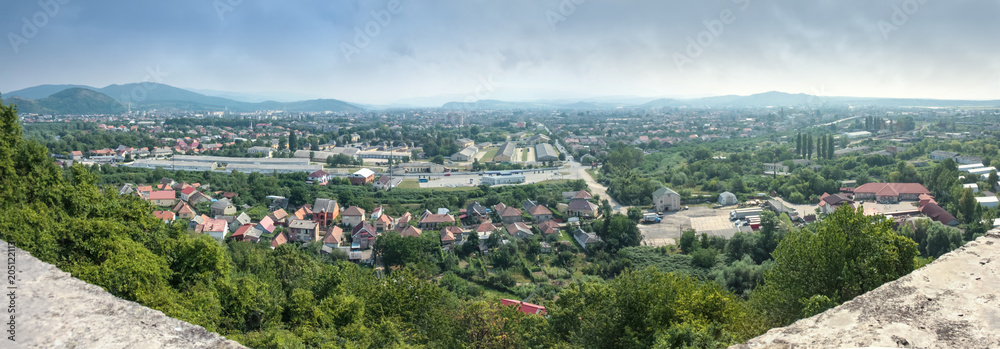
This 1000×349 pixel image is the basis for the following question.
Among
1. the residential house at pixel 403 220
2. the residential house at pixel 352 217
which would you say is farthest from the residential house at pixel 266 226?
the residential house at pixel 403 220

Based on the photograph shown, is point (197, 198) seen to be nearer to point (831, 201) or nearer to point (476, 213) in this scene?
point (476, 213)

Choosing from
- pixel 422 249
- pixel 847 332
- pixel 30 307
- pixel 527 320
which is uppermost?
pixel 30 307

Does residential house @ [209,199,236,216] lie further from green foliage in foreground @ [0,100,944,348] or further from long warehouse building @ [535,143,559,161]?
long warehouse building @ [535,143,559,161]

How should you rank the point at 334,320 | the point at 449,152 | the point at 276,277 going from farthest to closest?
the point at 449,152, the point at 276,277, the point at 334,320

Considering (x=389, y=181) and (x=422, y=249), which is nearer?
(x=422, y=249)

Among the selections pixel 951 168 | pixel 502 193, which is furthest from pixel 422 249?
pixel 951 168

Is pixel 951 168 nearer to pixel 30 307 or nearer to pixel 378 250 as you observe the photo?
pixel 378 250

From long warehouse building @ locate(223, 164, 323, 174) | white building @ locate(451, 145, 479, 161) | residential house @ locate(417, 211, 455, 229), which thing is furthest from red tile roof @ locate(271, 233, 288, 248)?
white building @ locate(451, 145, 479, 161)
